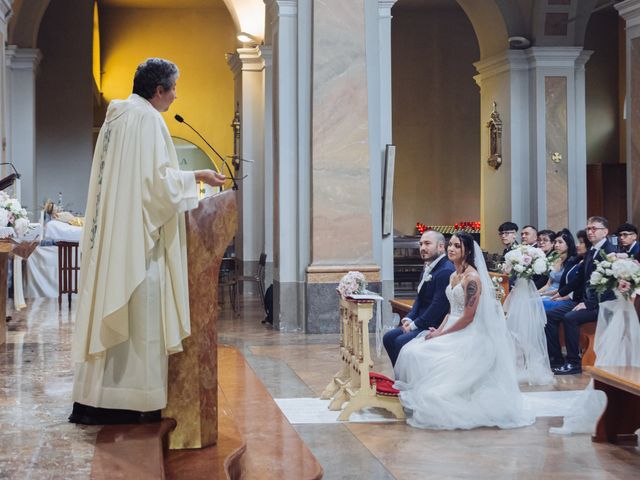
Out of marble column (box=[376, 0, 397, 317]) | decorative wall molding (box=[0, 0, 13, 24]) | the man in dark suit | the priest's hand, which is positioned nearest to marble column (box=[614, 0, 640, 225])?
the man in dark suit

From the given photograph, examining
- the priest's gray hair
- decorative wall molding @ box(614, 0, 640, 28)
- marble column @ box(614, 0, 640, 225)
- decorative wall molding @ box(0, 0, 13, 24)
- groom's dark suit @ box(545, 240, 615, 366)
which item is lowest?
groom's dark suit @ box(545, 240, 615, 366)

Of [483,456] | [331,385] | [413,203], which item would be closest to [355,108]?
[331,385]

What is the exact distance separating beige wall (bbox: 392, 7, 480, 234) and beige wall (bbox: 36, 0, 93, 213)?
23.5 ft

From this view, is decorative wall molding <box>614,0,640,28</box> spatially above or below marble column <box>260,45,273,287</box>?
above

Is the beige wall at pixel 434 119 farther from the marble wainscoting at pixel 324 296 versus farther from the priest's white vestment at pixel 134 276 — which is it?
the priest's white vestment at pixel 134 276

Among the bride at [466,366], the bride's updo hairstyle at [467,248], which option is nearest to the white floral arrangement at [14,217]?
the bride at [466,366]

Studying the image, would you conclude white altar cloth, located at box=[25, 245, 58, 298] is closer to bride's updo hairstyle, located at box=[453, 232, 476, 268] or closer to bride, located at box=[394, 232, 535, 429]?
bride, located at box=[394, 232, 535, 429]

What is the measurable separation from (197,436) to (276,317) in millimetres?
7446

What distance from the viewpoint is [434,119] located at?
22.9m

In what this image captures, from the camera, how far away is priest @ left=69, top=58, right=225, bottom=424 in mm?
4270

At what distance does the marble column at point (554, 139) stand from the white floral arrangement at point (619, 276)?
347 inches

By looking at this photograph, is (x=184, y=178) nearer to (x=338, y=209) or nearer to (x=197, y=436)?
(x=197, y=436)

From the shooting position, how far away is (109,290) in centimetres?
425

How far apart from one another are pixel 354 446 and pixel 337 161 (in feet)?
19.4
